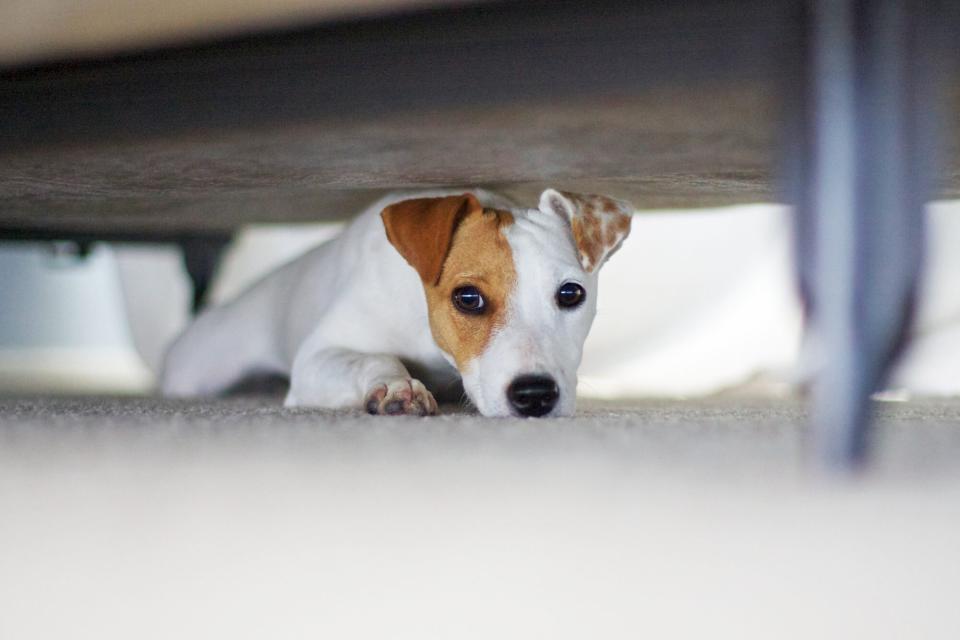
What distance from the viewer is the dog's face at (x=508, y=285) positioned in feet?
5.66

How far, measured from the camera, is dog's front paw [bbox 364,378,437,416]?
1756 millimetres

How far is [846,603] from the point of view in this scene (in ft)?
2.65

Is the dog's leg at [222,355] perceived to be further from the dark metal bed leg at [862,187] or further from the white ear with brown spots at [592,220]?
the dark metal bed leg at [862,187]

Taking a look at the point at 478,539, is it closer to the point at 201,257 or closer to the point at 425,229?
the point at 425,229

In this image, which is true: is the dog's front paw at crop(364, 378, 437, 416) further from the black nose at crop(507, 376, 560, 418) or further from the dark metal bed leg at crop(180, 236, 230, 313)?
the dark metal bed leg at crop(180, 236, 230, 313)

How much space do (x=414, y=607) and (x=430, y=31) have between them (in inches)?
28.7

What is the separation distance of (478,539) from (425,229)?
1.03 meters

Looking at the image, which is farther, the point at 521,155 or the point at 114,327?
the point at 114,327

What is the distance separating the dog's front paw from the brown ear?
26 cm

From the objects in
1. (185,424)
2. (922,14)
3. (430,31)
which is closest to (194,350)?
(185,424)

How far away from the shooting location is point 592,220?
79.7 inches

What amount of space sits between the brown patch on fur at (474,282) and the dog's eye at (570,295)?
10 centimetres

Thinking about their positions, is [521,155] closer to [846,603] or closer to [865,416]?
[865,416]

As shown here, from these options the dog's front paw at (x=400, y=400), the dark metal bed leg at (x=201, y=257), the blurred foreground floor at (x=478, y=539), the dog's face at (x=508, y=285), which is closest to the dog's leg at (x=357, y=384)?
the dog's front paw at (x=400, y=400)
